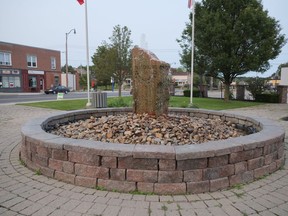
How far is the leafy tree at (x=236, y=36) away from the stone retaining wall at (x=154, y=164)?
1464 cm

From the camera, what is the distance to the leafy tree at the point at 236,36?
1656cm

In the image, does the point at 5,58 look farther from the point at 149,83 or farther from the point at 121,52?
the point at 149,83

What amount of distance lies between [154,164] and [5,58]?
133 ft

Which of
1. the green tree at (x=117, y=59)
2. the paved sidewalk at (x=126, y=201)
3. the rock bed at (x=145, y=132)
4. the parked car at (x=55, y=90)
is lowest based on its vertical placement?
the paved sidewalk at (x=126, y=201)

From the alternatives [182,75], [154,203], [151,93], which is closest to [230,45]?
[151,93]

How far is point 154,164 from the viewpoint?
11.1 feet

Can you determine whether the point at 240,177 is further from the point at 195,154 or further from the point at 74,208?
the point at 74,208

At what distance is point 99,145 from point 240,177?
230 centimetres

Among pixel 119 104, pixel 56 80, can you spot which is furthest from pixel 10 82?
pixel 119 104

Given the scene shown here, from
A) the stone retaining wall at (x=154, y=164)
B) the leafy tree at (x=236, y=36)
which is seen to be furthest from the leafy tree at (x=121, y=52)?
the stone retaining wall at (x=154, y=164)

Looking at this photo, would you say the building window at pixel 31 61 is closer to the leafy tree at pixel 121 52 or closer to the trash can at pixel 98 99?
the leafy tree at pixel 121 52

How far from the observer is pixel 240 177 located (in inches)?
145

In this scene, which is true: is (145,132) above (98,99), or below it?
below

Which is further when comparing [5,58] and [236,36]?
[5,58]
